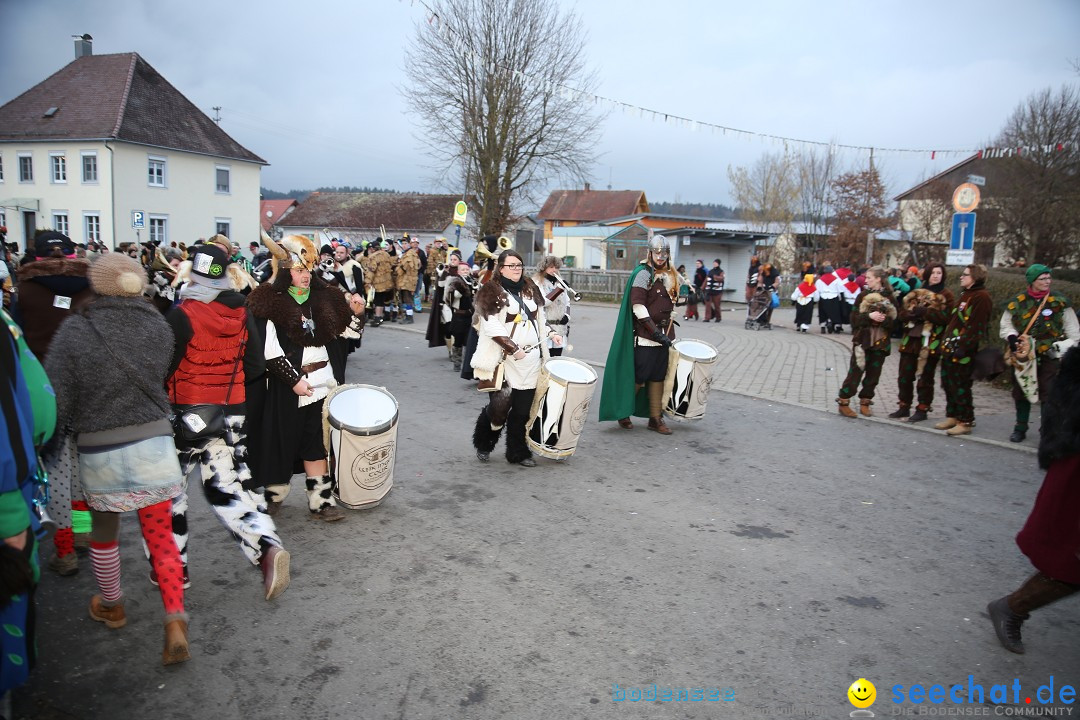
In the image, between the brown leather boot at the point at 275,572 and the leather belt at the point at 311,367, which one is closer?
the brown leather boot at the point at 275,572

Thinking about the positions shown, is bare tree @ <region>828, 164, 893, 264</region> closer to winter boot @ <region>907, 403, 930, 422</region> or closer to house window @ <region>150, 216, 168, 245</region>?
winter boot @ <region>907, 403, 930, 422</region>

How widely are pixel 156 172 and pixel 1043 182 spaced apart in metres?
41.1

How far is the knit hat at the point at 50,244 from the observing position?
17.0 ft

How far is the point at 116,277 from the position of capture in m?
3.24

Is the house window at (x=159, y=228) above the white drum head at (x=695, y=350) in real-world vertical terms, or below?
above

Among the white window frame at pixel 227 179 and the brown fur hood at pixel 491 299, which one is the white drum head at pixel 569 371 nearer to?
the brown fur hood at pixel 491 299

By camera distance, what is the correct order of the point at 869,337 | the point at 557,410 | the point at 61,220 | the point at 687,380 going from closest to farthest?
the point at 557,410
the point at 687,380
the point at 869,337
the point at 61,220

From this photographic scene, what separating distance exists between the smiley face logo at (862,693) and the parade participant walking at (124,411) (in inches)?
119

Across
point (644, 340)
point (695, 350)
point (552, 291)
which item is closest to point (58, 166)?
point (552, 291)

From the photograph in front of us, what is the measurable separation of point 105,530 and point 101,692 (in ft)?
2.42

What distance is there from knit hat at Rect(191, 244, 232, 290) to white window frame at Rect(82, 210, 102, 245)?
4039 centimetres

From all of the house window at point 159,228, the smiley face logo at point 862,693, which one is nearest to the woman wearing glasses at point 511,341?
the smiley face logo at point 862,693

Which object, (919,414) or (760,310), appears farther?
(760,310)

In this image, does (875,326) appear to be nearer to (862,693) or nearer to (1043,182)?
(862,693)
